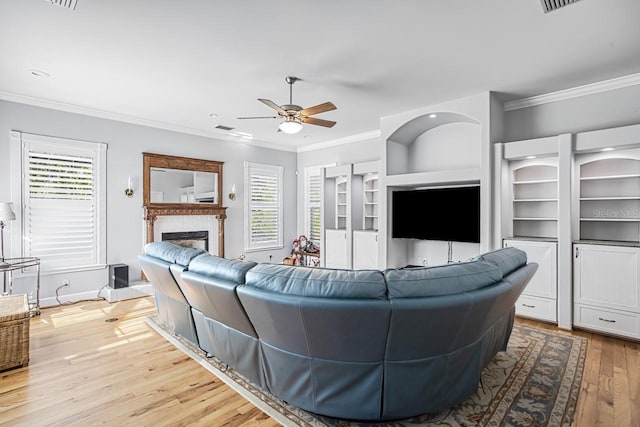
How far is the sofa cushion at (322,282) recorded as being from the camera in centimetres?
175

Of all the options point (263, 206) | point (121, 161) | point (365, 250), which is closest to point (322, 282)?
point (365, 250)

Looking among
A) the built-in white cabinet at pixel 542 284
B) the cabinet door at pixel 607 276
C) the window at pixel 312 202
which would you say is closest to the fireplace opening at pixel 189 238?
the window at pixel 312 202

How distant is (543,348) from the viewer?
308 centimetres

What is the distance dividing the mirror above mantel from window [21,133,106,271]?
0.66 m

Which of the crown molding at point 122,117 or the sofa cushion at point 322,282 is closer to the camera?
the sofa cushion at point 322,282

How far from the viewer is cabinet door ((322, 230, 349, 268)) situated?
19.0ft

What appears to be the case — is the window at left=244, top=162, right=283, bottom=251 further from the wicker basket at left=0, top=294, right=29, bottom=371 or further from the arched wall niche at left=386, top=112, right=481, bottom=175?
the wicker basket at left=0, top=294, right=29, bottom=371

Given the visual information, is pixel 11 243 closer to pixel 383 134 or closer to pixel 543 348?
pixel 383 134

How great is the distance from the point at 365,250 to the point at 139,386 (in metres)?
3.81

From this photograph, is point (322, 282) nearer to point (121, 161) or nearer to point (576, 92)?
point (576, 92)

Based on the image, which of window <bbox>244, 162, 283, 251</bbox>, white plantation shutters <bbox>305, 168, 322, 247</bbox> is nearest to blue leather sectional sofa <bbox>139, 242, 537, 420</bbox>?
window <bbox>244, 162, 283, 251</bbox>

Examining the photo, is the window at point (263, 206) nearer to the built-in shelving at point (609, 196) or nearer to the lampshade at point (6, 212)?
the lampshade at point (6, 212)

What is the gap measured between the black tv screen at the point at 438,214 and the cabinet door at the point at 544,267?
0.63 meters

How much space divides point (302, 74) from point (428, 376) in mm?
3083
